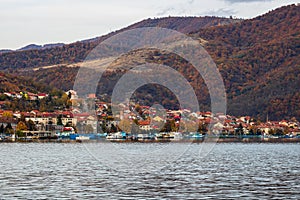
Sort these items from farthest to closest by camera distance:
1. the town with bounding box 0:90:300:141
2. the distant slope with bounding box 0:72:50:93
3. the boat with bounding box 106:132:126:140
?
the distant slope with bounding box 0:72:50:93 → the town with bounding box 0:90:300:141 → the boat with bounding box 106:132:126:140

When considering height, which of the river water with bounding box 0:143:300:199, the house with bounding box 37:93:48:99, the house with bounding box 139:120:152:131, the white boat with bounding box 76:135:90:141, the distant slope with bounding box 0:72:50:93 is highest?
the distant slope with bounding box 0:72:50:93

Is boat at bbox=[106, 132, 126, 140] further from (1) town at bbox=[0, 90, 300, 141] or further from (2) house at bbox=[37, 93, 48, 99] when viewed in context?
(2) house at bbox=[37, 93, 48, 99]

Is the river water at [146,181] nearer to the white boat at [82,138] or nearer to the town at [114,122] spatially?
the white boat at [82,138]

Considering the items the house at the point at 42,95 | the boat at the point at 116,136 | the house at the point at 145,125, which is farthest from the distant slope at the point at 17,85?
the boat at the point at 116,136

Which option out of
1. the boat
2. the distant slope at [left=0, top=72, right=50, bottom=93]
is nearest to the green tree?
the boat

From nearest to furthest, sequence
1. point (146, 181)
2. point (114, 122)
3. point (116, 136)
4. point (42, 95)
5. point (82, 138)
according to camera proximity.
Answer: point (146, 181) → point (116, 136) → point (82, 138) → point (114, 122) → point (42, 95)

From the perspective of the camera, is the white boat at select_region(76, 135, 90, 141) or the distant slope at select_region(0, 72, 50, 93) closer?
the white boat at select_region(76, 135, 90, 141)

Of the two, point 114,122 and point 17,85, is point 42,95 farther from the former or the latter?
point 114,122

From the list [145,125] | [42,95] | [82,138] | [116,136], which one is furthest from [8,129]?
[42,95]

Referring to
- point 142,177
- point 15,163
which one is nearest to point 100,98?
point 15,163

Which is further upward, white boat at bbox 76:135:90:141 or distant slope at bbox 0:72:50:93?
distant slope at bbox 0:72:50:93
